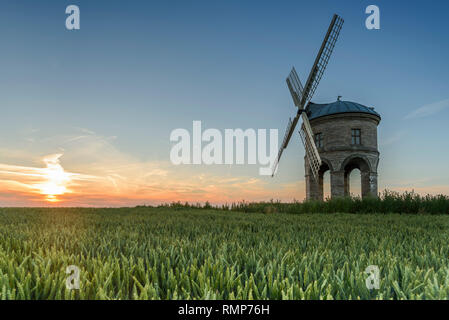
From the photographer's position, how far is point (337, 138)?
2488 centimetres

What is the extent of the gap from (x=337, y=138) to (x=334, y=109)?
2.97 meters

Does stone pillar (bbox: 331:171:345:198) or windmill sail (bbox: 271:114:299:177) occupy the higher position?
windmill sail (bbox: 271:114:299:177)

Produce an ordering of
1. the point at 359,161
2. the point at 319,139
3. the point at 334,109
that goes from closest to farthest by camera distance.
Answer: the point at 334,109 < the point at 359,161 < the point at 319,139

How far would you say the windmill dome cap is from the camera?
25281 millimetres

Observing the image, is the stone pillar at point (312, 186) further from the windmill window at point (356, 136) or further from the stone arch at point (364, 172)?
the windmill window at point (356, 136)
